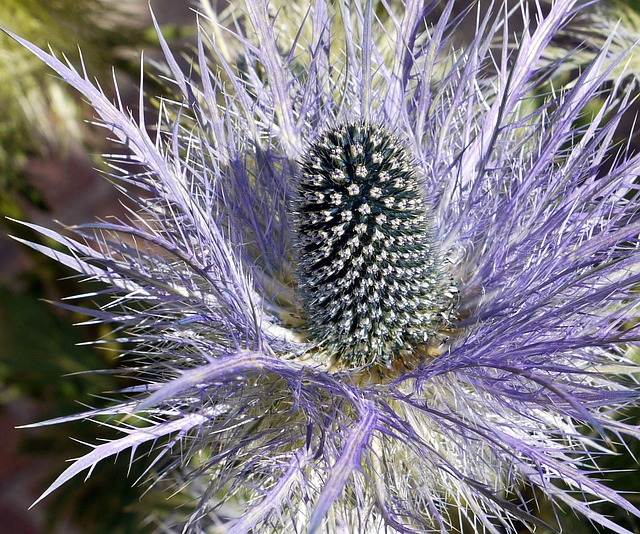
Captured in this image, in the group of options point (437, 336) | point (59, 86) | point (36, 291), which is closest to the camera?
point (437, 336)

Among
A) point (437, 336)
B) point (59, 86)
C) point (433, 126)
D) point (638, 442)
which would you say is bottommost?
point (638, 442)

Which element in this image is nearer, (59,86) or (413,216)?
(413,216)

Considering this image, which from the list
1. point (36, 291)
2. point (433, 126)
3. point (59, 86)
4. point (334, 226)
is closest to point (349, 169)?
point (334, 226)

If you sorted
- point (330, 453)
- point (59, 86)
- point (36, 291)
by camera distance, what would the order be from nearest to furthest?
point (330, 453) < point (59, 86) < point (36, 291)

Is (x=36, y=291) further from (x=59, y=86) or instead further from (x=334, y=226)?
(x=334, y=226)

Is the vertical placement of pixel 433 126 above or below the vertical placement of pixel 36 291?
above
